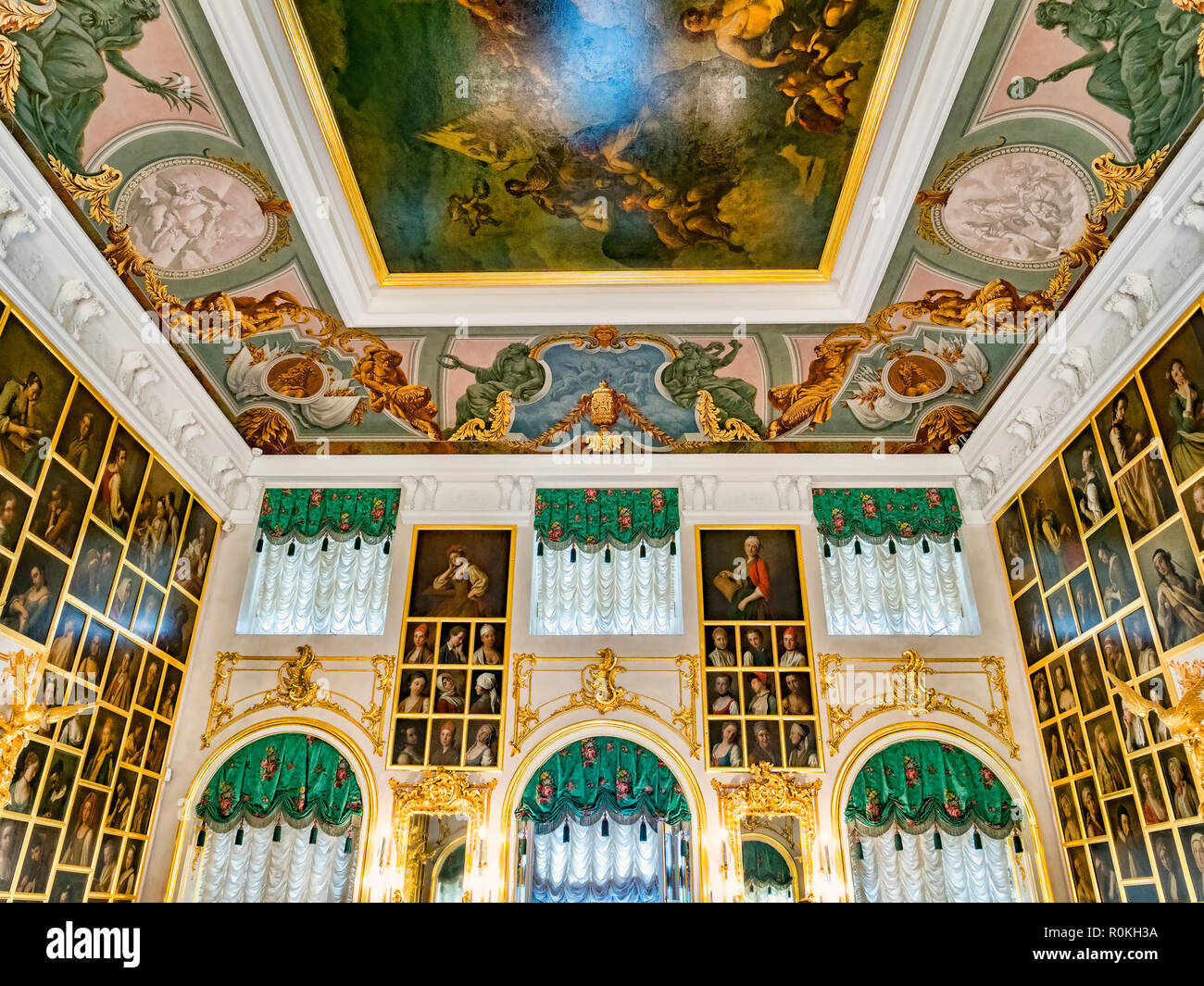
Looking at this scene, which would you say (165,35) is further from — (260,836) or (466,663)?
(260,836)

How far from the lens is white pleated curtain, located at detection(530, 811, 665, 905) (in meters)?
13.8

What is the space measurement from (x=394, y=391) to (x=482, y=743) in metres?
6.22

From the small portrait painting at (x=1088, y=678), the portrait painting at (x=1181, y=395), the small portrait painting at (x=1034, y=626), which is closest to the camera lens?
the portrait painting at (x=1181, y=395)

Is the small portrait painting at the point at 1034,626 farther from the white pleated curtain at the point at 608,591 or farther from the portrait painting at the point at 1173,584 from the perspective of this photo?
the white pleated curtain at the point at 608,591

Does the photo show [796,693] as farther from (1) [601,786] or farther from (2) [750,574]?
(1) [601,786]

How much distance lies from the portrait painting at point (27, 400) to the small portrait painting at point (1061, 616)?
14.4m

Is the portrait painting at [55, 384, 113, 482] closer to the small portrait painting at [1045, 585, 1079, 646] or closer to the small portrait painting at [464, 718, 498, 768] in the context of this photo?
the small portrait painting at [464, 718, 498, 768]

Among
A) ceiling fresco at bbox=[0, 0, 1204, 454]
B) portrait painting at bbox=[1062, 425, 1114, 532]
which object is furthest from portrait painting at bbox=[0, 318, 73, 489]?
portrait painting at bbox=[1062, 425, 1114, 532]

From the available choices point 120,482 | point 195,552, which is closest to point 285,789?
point 195,552

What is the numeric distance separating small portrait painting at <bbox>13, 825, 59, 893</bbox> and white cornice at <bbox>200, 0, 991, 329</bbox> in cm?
816

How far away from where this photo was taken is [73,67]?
364 inches

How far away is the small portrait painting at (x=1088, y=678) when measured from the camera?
12.6 m

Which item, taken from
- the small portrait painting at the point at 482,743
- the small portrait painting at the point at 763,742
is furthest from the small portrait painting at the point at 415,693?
the small portrait painting at the point at 763,742
